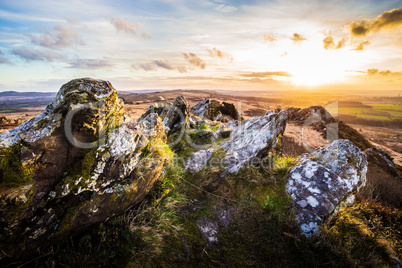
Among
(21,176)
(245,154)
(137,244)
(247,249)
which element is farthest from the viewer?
(245,154)

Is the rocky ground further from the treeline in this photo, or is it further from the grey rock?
the treeline

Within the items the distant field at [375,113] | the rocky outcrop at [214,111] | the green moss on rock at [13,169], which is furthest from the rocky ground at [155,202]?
the distant field at [375,113]

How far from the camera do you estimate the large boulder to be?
2.78 meters

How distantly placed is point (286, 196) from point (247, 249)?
78.5 inches

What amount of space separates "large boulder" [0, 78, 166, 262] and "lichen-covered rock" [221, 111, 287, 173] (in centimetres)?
333

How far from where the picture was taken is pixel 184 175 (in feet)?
19.9

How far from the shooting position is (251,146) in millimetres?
6645

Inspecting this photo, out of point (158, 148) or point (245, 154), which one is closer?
point (158, 148)

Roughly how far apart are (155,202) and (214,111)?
18.3 metres

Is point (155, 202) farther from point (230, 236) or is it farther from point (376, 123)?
point (376, 123)

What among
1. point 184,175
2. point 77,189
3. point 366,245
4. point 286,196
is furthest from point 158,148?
point 366,245

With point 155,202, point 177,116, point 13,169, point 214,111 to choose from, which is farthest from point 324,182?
point 214,111

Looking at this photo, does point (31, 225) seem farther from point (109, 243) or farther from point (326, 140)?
point (326, 140)

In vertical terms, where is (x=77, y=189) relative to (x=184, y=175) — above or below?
above
